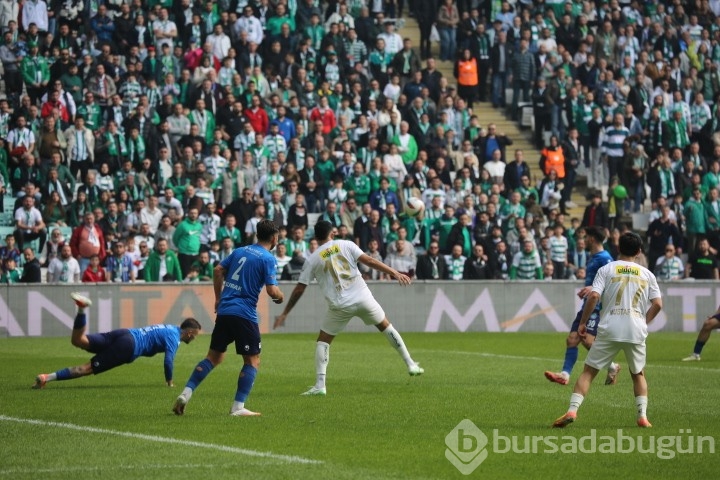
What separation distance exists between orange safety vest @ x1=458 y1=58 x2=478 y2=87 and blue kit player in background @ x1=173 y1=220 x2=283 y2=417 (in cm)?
2235

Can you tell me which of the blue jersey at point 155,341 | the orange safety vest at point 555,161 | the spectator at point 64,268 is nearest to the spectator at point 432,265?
the orange safety vest at point 555,161

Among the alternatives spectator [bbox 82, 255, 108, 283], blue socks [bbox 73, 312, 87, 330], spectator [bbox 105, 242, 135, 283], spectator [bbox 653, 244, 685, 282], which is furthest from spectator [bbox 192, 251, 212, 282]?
blue socks [bbox 73, 312, 87, 330]

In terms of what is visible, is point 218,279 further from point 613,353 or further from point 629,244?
point 629,244

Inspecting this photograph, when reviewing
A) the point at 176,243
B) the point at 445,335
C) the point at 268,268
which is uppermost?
the point at 268,268

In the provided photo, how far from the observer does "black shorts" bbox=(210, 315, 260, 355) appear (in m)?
12.9

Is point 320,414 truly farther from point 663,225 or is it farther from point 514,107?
point 514,107

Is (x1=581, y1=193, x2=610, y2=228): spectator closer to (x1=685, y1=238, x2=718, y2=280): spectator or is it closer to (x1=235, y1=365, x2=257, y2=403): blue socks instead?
(x1=685, y1=238, x2=718, y2=280): spectator

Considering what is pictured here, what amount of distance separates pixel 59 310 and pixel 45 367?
24.0 feet

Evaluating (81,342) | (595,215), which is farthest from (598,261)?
(595,215)

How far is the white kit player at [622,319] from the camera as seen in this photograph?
Result: 469 inches

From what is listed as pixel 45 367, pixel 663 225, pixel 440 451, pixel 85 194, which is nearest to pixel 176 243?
pixel 85 194

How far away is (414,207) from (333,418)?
52.2 feet

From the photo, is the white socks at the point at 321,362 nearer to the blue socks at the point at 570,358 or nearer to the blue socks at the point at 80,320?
the blue socks at the point at 80,320

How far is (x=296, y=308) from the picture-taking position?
90.9ft
